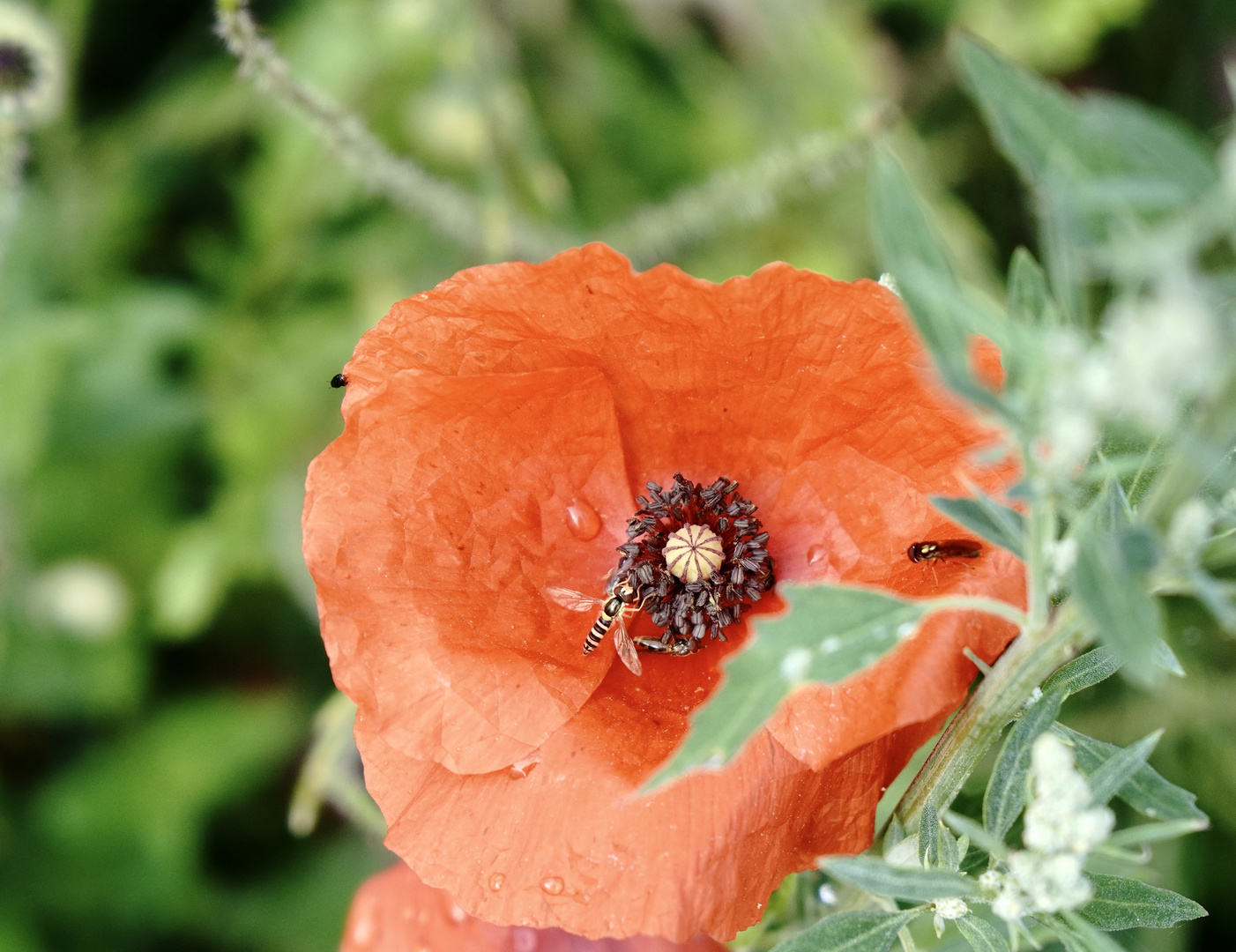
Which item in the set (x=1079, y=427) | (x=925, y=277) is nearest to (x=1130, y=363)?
(x=1079, y=427)

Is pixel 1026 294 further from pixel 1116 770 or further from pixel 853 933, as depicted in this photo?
pixel 853 933

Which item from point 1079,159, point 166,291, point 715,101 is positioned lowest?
point 166,291

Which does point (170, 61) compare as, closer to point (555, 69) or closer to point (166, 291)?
point (166, 291)

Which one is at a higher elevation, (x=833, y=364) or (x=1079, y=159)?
(x=1079, y=159)

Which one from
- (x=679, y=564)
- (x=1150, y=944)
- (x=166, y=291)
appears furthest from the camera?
(x=166, y=291)

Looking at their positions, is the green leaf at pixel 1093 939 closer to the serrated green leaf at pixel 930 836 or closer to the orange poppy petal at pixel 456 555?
the serrated green leaf at pixel 930 836

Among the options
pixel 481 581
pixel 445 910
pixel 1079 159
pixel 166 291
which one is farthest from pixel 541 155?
pixel 1079 159
